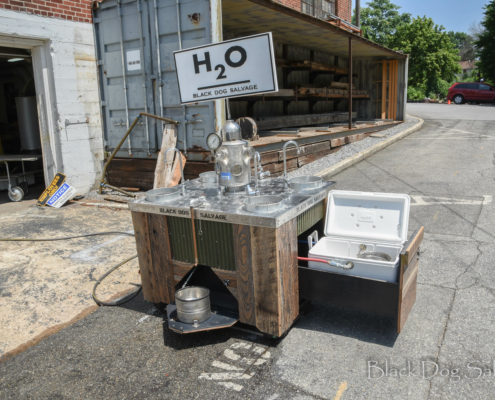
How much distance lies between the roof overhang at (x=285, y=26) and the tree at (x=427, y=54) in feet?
106

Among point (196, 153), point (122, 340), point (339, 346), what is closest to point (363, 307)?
point (339, 346)

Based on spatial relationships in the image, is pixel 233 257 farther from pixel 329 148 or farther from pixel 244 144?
pixel 329 148

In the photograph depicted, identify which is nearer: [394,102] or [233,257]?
[233,257]

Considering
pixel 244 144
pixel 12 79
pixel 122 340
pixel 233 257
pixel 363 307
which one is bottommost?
pixel 122 340

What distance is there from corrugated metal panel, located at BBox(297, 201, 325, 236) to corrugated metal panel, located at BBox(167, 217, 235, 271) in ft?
2.08

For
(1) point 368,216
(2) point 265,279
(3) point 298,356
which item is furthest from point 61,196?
(3) point 298,356

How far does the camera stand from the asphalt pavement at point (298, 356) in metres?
2.73

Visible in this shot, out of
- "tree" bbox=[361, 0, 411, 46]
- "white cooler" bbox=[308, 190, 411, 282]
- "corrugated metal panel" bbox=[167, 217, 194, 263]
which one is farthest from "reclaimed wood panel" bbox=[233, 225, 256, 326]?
"tree" bbox=[361, 0, 411, 46]

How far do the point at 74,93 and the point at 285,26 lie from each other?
5.63 m

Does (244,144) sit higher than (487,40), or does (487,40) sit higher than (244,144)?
(487,40)

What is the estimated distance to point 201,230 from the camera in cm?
337

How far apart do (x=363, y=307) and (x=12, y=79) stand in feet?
46.8

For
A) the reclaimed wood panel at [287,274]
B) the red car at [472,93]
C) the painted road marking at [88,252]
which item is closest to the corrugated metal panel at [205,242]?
the reclaimed wood panel at [287,274]

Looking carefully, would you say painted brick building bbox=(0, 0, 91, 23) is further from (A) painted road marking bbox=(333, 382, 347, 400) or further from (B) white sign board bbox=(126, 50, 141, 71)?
(A) painted road marking bbox=(333, 382, 347, 400)
